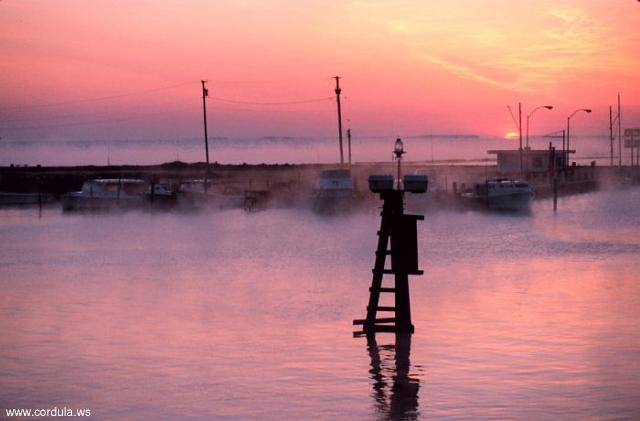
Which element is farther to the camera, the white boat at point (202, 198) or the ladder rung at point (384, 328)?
the white boat at point (202, 198)

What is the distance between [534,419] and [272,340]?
8552mm

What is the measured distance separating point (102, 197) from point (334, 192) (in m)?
20.3

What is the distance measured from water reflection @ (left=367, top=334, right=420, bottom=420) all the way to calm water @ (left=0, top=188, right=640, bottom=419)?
0.06m

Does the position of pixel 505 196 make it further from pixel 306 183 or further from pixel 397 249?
pixel 397 249

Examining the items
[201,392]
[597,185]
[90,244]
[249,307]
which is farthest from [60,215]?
[597,185]

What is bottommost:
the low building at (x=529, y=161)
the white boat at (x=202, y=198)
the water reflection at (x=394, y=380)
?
the water reflection at (x=394, y=380)

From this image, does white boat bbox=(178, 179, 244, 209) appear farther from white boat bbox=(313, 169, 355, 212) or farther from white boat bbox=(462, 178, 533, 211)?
white boat bbox=(462, 178, 533, 211)

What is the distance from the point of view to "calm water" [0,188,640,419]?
1733cm

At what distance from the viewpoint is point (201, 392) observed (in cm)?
1803

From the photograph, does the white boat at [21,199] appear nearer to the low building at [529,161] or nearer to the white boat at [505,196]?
the white boat at [505,196]

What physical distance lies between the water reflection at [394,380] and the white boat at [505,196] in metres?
67.3

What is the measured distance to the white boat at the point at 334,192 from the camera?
282 ft

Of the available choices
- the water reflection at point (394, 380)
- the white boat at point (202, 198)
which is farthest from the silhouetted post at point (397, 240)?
the white boat at point (202, 198)

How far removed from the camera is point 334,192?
86250mm
